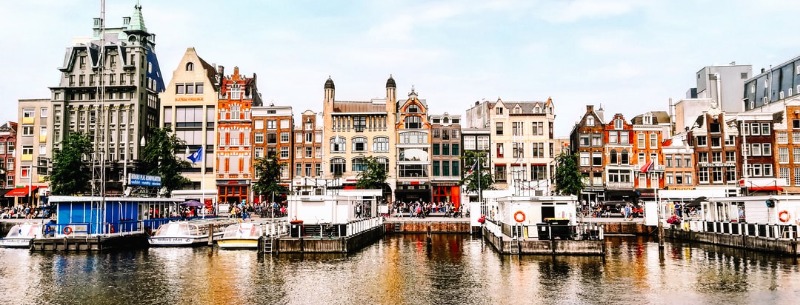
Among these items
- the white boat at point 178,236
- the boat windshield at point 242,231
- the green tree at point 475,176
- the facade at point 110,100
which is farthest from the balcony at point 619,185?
the facade at point 110,100

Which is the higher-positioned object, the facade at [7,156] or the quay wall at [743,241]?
the facade at [7,156]

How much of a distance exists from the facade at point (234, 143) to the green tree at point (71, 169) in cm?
1683

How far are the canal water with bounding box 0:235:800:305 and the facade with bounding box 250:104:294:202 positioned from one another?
146 feet

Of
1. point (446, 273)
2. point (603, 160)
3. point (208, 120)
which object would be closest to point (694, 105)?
point (603, 160)

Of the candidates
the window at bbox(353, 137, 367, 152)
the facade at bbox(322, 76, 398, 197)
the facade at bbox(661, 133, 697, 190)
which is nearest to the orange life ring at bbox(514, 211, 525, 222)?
the facade at bbox(322, 76, 398, 197)

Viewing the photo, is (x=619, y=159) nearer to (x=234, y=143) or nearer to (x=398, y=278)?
(x=234, y=143)

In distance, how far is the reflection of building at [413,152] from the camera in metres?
95.6

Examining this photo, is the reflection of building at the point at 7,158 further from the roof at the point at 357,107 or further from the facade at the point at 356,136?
the roof at the point at 357,107

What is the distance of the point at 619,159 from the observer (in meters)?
95.8

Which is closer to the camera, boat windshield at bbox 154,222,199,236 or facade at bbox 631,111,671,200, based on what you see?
boat windshield at bbox 154,222,199,236

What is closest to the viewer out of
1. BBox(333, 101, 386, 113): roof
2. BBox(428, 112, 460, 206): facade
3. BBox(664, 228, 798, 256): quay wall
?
BBox(664, 228, 798, 256): quay wall

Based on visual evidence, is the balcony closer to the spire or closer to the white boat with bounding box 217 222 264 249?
the white boat with bounding box 217 222 264 249

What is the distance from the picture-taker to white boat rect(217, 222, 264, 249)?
2073 inches

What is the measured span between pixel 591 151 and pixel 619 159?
151 inches
